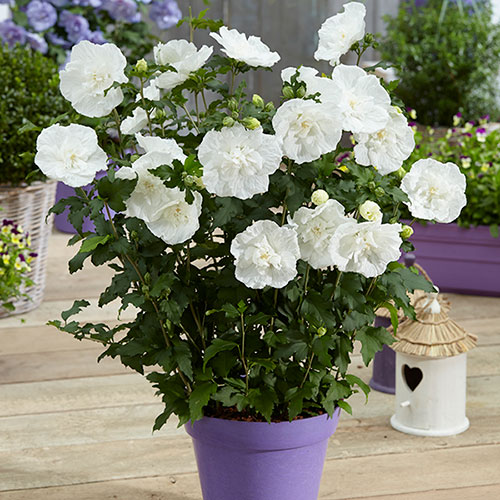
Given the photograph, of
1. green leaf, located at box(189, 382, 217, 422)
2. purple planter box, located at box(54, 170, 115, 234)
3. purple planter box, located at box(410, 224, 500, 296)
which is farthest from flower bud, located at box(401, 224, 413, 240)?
purple planter box, located at box(54, 170, 115, 234)

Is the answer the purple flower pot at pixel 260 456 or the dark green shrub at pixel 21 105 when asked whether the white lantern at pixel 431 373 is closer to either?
the purple flower pot at pixel 260 456

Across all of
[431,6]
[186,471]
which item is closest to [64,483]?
[186,471]

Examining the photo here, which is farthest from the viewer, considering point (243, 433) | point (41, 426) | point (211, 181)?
point (41, 426)

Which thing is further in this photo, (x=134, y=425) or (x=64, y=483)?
(x=134, y=425)

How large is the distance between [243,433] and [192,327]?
19 centimetres

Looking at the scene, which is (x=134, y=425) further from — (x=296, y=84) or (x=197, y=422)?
(x=296, y=84)

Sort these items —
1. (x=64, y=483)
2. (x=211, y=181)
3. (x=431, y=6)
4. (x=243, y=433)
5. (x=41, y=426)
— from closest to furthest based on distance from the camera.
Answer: (x=211, y=181) → (x=243, y=433) → (x=64, y=483) → (x=41, y=426) → (x=431, y=6)

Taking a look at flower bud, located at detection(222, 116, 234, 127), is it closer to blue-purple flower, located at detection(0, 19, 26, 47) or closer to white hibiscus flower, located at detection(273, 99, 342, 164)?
white hibiscus flower, located at detection(273, 99, 342, 164)

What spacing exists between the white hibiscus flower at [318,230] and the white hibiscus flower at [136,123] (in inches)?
12.4

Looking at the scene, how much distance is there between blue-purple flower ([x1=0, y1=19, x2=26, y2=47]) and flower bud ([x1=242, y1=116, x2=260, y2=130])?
3006mm

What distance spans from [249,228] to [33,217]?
1906 mm

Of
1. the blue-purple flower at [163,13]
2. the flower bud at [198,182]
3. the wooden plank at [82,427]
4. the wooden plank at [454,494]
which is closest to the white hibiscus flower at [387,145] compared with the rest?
the flower bud at [198,182]

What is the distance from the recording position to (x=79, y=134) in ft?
4.00

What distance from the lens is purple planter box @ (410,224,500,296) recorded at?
10.0 feet
